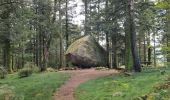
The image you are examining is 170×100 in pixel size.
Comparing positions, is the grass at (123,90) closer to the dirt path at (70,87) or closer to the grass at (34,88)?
the dirt path at (70,87)

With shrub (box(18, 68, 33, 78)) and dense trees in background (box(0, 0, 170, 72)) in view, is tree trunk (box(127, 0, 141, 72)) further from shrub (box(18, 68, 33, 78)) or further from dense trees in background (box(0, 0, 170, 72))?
shrub (box(18, 68, 33, 78))

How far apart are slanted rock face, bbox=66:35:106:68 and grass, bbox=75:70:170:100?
13276mm

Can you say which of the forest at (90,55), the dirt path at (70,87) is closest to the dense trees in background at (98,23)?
the forest at (90,55)

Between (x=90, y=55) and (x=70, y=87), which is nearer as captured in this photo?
(x=70, y=87)

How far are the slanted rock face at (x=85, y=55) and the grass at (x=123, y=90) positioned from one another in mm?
13276

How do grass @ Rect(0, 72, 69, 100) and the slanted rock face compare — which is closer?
grass @ Rect(0, 72, 69, 100)

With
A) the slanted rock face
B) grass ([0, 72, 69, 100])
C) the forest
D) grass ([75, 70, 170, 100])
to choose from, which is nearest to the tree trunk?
the forest

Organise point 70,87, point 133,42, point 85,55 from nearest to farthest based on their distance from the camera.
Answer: point 70,87, point 133,42, point 85,55

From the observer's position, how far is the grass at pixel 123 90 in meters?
17.7

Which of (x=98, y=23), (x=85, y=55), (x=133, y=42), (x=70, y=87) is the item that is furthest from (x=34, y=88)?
(x=85, y=55)

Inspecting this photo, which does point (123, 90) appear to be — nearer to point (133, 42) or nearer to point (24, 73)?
point (133, 42)

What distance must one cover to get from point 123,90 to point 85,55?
1751 centimetres

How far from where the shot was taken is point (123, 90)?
784 inches

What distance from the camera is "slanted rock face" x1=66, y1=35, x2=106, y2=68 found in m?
37.2
